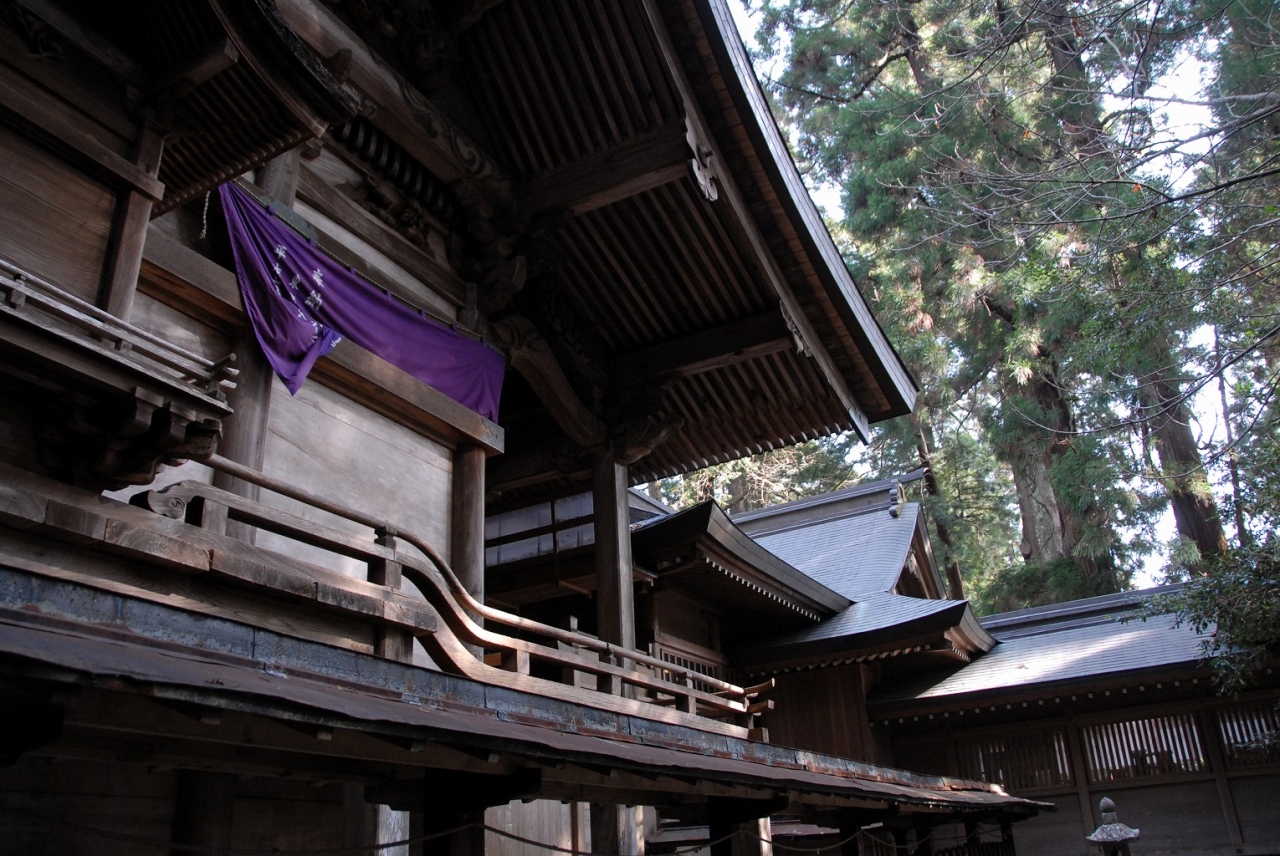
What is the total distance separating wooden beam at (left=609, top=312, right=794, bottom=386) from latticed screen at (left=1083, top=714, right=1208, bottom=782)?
7.67 m

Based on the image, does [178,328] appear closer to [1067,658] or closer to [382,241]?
[382,241]

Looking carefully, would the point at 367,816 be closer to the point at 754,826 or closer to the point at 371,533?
the point at 371,533

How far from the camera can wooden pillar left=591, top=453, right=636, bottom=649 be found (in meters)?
8.58

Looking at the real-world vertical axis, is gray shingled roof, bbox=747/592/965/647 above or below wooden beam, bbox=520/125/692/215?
below

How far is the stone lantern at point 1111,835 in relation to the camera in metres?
9.02

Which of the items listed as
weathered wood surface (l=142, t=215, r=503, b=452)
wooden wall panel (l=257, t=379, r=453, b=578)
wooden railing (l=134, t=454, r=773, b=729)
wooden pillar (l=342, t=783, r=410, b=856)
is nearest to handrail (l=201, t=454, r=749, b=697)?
wooden railing (l=134, t=454, r=773, b=729)

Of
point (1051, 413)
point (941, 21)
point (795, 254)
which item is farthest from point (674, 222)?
point (941, 21)

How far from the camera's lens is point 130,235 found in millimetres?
4316

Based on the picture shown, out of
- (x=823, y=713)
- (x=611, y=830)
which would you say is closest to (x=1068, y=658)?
(x=823, y=713)

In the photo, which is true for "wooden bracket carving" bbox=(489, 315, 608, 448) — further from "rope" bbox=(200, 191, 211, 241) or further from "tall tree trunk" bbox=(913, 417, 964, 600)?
"tall tree trunk" bbox=(913, 417, 964, 600)

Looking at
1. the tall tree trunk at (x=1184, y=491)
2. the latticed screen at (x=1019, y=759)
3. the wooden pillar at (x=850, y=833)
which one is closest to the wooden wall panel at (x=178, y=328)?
the wooden pillar at (x=850, y=833)

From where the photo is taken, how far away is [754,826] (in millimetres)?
6980

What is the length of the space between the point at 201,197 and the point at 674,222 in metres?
3.92

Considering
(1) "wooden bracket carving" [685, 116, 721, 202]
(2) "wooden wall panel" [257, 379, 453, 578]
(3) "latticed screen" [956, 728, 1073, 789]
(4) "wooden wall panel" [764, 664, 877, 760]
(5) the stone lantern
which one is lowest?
(5) the stone lantern
